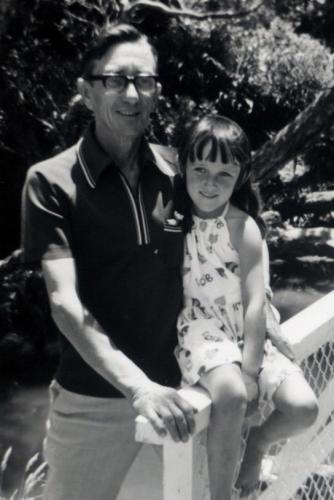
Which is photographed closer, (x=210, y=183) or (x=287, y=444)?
(x=210, y=183)

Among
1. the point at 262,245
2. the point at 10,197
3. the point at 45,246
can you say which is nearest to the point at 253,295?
the point at 262,245

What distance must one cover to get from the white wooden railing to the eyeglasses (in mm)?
678

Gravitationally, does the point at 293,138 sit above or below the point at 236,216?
below

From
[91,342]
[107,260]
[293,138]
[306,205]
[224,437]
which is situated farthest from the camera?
[306,205]

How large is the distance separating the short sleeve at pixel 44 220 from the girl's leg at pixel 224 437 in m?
0.46

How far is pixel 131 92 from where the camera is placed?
5.90 feet

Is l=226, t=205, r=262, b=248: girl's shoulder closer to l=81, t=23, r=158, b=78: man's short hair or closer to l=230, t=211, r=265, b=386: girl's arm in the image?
l=230, t=211, r=265, b=386: girl's arm

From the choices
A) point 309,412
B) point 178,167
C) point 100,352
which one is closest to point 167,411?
point 100,352

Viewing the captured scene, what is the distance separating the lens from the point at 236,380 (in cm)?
155

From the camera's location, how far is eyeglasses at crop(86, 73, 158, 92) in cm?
182

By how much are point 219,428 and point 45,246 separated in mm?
532

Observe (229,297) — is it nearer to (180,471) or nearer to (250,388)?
(250,388)

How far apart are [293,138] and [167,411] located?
5.44m

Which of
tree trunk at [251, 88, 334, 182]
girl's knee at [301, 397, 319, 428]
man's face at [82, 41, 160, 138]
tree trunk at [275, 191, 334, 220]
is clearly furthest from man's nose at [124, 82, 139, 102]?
tree trunk at [275, 191, 334, 220]
